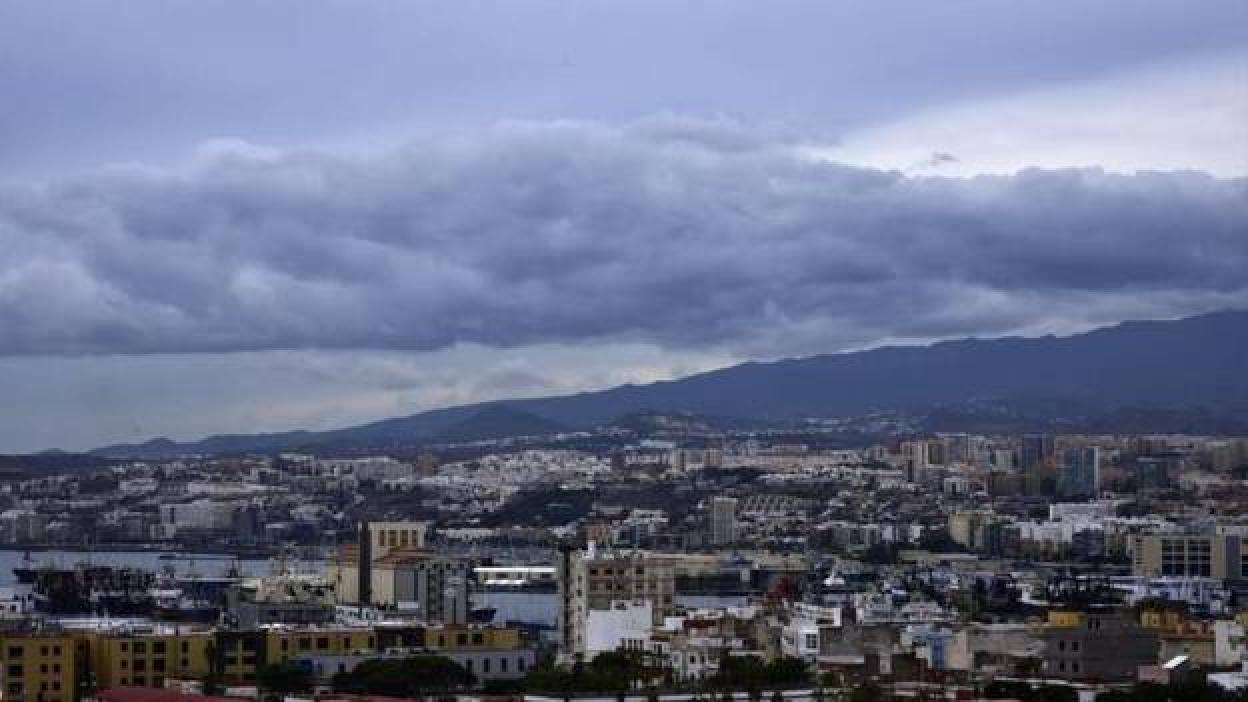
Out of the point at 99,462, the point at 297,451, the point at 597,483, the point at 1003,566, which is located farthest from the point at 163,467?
the point at 1003,566

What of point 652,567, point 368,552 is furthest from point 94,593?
point 652,567

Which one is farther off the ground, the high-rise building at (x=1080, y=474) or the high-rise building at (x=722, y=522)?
the high-rise building at (x=1080, y=474)

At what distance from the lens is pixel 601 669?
2884 centimetres

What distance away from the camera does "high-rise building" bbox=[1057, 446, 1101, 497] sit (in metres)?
127

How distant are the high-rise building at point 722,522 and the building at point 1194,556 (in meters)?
32.3

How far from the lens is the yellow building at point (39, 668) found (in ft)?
100

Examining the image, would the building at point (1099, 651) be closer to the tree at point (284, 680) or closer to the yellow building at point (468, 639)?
the yellow building at point (468, 639)

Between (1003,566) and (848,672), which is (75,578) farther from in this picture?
(848,672)

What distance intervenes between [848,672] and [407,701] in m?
5.67

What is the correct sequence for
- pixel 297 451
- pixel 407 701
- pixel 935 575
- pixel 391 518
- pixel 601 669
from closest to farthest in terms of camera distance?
1. pixel 407 701
2. pixel 601 669
3. pixel 935 575
4. pixel 391 518
5. pixel 297 451

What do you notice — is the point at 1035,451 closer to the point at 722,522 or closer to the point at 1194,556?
the point at 722,522

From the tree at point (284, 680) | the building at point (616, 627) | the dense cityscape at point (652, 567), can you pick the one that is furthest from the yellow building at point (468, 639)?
the tree at point (284, 680)

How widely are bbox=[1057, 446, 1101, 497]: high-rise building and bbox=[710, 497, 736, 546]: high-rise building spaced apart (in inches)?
662

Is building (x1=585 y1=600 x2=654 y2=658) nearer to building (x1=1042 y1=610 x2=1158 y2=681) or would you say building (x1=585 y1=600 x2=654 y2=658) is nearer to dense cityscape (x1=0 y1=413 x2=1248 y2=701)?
dense cityscape (x1=0 y1=413 x2=1248 y2=701)
